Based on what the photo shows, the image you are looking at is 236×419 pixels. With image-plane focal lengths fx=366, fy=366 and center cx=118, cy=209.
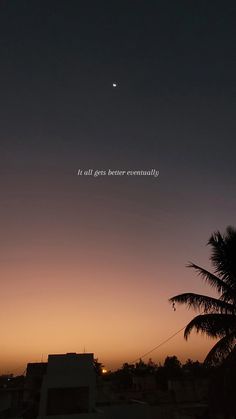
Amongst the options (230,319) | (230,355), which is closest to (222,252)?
(230,319)

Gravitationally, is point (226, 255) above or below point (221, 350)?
above

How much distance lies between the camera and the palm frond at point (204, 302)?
45.9 ft

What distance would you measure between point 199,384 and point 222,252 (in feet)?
87.0

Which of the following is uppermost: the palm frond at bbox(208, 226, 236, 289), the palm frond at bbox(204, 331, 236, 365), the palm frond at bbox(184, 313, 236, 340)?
the palm frond at bbox(208, 226, 236, 289)

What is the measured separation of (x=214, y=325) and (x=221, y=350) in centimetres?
88

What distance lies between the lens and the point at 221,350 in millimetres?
13242

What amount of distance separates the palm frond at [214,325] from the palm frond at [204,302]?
44 cm

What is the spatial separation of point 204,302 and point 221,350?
1824 millimetres

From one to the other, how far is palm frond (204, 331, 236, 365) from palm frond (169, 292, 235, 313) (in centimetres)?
104

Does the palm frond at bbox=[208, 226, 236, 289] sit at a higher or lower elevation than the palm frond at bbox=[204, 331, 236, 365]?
higher

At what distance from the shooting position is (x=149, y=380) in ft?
139

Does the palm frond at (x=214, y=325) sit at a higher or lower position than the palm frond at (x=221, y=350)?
higher

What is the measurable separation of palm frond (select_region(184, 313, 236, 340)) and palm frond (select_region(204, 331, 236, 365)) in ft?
0.93

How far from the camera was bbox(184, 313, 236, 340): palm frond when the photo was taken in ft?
44.1
